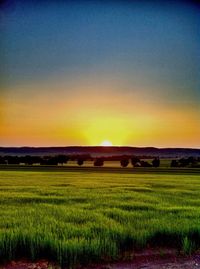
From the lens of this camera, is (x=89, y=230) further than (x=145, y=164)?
No

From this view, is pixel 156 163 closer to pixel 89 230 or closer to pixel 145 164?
pixel 145 164

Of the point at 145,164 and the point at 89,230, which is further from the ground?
the point at 145,164

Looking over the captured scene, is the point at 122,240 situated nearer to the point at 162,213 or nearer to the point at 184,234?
the point at 184,234

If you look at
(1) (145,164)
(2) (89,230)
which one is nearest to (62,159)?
(1) (145,164)

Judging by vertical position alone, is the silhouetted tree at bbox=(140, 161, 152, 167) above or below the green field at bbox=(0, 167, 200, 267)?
above

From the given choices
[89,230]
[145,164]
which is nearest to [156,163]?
[145,164]

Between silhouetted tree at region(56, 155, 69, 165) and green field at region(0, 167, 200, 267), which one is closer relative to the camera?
green field at region(0, 167, 200, 267)

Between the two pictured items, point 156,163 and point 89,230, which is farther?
point 156,163

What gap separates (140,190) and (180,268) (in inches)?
267

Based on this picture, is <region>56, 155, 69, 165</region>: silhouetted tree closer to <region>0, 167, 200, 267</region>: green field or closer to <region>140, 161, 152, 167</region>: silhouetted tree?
<region>140, 161, 152, 167</region>: silhouetted tree

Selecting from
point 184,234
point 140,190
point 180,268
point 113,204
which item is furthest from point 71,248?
point 140,190

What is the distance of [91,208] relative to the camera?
6.73 metres

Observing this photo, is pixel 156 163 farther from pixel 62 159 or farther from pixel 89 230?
pixel 89 230

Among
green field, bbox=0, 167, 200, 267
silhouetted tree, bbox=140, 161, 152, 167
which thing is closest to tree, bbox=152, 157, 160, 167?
silhouetted tree, bbox=140, 161, 152, 167
